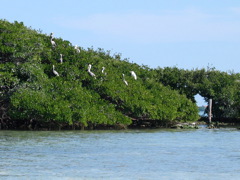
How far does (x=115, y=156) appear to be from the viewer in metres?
23.5

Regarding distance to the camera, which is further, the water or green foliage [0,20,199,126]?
green foliage [0,20,199,126]

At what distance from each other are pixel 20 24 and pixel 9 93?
6.33m

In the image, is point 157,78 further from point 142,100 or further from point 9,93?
point 9,93

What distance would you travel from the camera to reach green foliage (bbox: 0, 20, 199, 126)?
3416cm

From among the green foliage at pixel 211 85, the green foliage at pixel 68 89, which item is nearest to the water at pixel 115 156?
the green foliage at pixel 68 89

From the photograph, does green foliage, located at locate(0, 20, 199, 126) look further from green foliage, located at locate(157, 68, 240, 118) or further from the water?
green foliage, located at locate(157, 68, 240, 118)

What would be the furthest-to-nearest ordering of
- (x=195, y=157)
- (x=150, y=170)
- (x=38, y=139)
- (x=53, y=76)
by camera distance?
1. (x=53, y=76)
2. (x=38, y=139)
3. (x=195, y=157)
4. (x=150, y=170)

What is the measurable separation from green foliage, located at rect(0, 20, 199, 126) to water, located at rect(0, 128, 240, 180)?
141cm

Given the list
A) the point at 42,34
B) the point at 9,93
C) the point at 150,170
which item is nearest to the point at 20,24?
the point at 42,34

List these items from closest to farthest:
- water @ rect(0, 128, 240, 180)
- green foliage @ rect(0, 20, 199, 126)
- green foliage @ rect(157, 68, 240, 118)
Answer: water @ rect(0, 128, 240, 180)
green foliage @ rect(0, 20, 199, 126)
green foliage @ rect(157, 68, 240, 118)

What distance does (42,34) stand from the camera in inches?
1658

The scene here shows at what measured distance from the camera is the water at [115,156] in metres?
18.9

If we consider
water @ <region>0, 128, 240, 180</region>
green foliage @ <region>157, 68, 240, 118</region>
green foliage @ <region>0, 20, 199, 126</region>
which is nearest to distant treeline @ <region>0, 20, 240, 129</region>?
green foliage @ <region>0, 20, 199, 126</region>

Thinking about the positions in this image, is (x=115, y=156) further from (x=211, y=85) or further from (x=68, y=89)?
(x=211, y=85)
